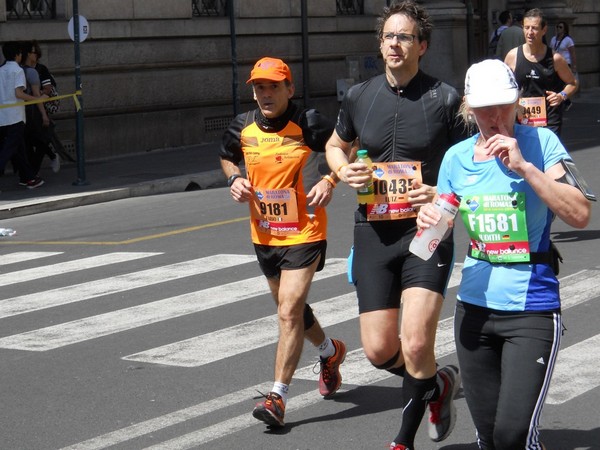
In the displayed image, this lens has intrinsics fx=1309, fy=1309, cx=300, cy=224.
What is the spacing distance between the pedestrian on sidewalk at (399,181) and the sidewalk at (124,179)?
9899 millimetres

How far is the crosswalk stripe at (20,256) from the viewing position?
11.9m

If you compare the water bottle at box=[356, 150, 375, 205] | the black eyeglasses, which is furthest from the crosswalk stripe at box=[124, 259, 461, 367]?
the black eyeglasses

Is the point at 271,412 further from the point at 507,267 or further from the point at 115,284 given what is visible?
the point at 115,284

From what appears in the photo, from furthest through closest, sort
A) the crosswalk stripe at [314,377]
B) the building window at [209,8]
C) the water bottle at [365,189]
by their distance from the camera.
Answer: the building window at [209,8] → the crosswalk stripe at [314,377] → the water bottle at [365,189]

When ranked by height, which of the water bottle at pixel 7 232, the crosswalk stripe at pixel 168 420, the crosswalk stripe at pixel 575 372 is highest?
the crosswalk stripe at pixel 575 372

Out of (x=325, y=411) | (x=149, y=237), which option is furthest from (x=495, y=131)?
(x=149, y=237)

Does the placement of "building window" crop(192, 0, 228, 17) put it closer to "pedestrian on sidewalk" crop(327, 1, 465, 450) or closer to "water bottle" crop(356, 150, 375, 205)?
"pedestrian on sidewalk" crop(327, 1, 465, 450)

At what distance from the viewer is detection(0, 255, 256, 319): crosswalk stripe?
9664mm

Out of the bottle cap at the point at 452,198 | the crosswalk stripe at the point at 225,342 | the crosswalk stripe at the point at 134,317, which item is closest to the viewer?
the bottle cap at the point at 452,198

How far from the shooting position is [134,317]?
9.02 metres

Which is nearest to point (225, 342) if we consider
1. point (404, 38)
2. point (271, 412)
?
point (271, 412)

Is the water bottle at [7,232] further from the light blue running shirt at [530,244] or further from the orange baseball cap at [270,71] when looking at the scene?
the light blue running shirt at [530,244]

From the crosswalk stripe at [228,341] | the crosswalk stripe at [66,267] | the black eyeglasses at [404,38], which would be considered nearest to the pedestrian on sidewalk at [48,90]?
the crosswalk stripe at [66,267]

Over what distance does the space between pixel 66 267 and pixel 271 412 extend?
551 centimetres
